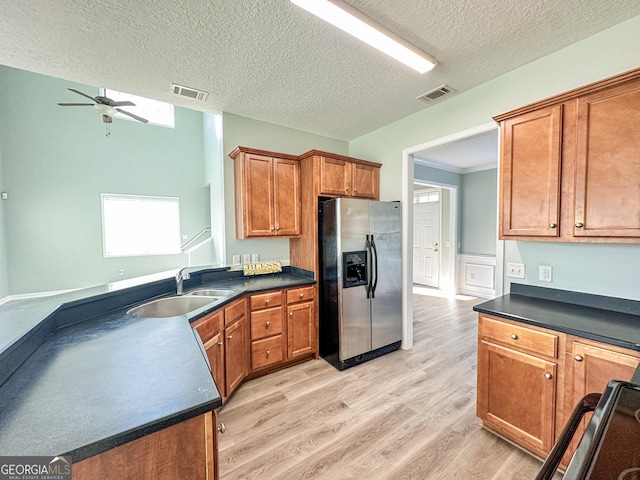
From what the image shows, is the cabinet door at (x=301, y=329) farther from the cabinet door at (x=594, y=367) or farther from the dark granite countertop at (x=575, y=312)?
the cabinet door at (x=594, y=367)

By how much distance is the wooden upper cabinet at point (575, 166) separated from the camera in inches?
56.4

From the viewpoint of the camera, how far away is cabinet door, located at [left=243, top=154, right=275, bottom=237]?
2.74 metres

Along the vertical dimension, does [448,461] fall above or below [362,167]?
below

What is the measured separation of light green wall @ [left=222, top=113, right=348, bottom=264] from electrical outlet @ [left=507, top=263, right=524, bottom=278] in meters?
2.38

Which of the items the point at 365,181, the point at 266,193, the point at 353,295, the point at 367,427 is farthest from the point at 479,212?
the point at 367,427

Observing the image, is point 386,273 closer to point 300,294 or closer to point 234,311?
point 300,294

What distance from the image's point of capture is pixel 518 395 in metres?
1.64

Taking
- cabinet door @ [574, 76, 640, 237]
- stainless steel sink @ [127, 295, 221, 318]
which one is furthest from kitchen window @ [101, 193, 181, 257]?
cabinet door @ [574, 76, 640, 237]

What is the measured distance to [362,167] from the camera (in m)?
3.20

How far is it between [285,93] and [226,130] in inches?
33.9

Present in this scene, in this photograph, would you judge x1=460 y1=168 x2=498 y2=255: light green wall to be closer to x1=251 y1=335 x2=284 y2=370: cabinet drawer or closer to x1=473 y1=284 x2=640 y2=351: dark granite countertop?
x1=473 y1=284 x2=640 y2=351: dark granite countertop

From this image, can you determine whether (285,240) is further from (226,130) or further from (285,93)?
(285,93)

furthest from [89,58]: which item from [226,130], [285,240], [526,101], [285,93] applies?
[526,101]

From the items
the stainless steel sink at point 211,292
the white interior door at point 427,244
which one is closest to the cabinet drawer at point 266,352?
the stainless steel sink at point 211,292
